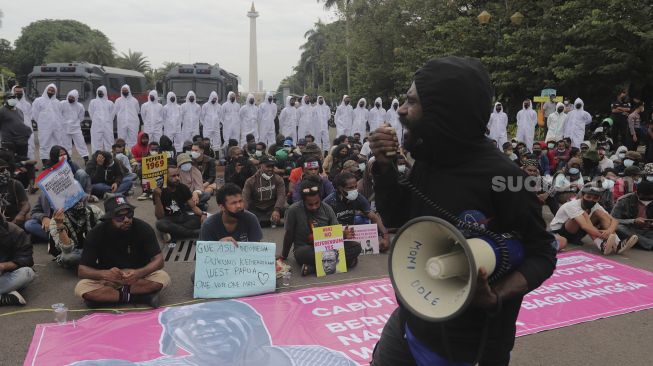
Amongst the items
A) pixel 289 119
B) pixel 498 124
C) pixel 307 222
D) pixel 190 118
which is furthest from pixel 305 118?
pixel 307 222

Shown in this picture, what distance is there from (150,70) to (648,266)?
6229 cm

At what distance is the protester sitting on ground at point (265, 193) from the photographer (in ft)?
24.7

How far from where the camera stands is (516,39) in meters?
18.3

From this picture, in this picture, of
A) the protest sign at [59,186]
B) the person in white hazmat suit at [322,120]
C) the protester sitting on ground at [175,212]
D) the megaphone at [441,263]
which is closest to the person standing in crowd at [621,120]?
the person in white hazmat suit at [322,120]

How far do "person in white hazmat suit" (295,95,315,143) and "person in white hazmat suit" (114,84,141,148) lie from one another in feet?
16.7

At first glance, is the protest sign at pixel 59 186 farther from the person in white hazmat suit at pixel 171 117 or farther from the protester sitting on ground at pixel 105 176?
the person in white hazmat suit at pixel 171 117

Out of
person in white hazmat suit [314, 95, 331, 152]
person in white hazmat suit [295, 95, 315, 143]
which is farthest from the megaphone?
person in white hazmat suit [314, 95, 331, 152]

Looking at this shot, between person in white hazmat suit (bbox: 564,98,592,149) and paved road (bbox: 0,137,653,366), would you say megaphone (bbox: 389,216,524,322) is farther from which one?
person in white hazmat suit (bbox: 564,98,592,149)

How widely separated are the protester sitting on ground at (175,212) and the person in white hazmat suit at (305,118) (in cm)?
956

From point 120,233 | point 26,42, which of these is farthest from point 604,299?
point 26,42

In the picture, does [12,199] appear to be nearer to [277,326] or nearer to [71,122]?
[277,326]

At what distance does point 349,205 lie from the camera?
6.50m

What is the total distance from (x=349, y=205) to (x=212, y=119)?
9.56 metres

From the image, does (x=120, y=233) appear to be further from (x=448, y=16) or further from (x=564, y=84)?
(x=448, y=16)
